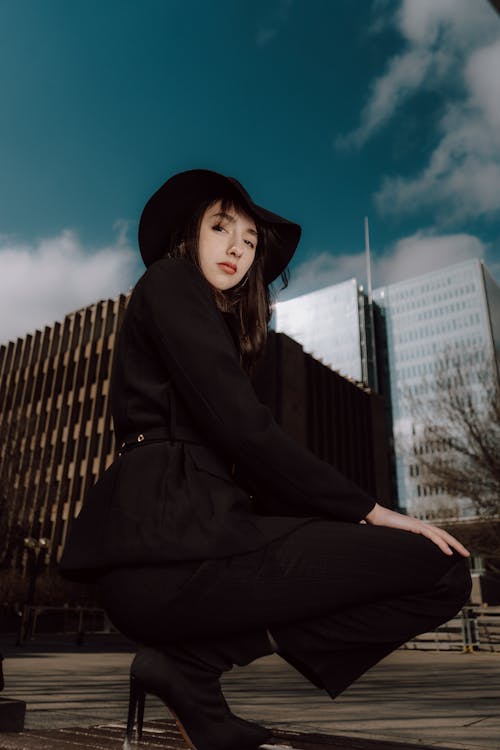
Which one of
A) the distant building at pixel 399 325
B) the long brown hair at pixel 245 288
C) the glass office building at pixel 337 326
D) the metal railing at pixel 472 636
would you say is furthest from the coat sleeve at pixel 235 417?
the glass office building at pixel 337 326

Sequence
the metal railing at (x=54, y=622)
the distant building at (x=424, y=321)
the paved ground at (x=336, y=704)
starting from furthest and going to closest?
the distant building at (x=424, y=321) < the metal railing at (x=54, y=622) < the paved ground at (x=336, y=704)

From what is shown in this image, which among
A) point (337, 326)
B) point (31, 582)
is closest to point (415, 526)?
point (31, 582)

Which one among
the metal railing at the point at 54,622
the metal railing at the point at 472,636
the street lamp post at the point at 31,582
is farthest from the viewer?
the metal railing at the point at 54,622

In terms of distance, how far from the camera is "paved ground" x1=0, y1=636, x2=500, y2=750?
3326mm

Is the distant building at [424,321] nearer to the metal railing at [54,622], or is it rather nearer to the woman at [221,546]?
the metal railing at [54,622]

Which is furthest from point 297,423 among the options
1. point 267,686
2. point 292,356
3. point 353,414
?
point 267,686

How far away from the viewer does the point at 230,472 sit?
151 centimetres

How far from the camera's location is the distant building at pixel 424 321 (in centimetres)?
9244

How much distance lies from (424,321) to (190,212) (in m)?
101

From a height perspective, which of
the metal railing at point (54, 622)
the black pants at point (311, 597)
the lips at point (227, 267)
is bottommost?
the metal railing at point (54, 622)

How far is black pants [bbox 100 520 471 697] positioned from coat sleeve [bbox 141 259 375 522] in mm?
73

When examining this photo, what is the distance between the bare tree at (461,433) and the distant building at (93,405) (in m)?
21.7

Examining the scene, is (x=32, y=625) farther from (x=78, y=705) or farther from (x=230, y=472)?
(x=230, y=472)

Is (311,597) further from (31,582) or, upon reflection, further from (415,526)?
(31,582)
